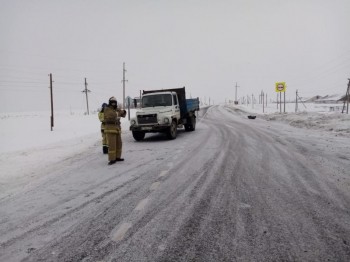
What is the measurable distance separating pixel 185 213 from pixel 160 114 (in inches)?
391

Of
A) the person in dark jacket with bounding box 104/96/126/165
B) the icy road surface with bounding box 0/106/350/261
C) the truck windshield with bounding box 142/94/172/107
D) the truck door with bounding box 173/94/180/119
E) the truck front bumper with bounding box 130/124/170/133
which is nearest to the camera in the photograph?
the icy road surface with bounding box 0/106/350/261

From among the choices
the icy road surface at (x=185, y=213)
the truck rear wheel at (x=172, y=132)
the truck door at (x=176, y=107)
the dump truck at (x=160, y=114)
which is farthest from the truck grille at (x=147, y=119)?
the icy road surface at (x=185, y=213)

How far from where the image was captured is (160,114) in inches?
551

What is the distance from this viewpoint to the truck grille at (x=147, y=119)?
14.0 meters

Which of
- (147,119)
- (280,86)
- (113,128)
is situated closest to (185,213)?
(113,128)

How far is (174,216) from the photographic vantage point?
13.8 ft

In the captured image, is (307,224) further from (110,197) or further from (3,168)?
(3,168)

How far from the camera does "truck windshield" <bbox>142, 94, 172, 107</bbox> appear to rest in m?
15.0

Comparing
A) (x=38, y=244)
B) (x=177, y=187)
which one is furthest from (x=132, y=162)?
(x=38, y=244)

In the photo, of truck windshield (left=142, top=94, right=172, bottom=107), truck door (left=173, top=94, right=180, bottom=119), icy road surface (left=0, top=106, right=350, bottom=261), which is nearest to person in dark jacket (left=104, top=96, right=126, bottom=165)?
icy road surface (left=0, top=106, right=350, bottom=261)

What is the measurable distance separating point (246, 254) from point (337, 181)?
3665 mm

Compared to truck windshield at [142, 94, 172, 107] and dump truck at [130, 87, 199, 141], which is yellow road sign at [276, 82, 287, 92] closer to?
dump truck at [130, 87, 199, 141]

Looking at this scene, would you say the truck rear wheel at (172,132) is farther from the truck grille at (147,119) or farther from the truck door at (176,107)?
the truck door at (176,107)

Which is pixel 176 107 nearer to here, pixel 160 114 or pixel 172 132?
pixel 160 114
